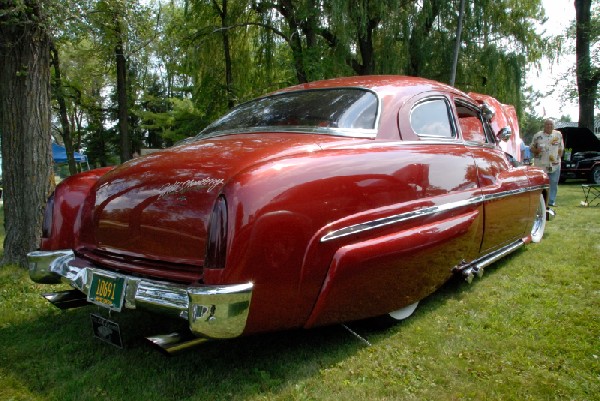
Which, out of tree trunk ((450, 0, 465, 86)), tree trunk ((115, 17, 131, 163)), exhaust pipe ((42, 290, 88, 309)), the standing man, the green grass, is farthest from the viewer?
tree trunk ((115, 17, 131, 163))

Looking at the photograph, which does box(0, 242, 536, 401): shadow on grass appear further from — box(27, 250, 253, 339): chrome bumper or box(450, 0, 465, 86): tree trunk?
box(450, 0, 465, 86): tree trunk

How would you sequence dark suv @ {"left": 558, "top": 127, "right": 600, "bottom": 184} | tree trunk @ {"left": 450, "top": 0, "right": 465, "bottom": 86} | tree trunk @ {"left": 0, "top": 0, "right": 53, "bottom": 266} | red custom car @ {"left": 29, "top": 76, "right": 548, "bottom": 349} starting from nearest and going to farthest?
red custom car @ {"left": 29, "top": 76, "right": 548, "bottom": 349} → tree trunk @ {"left": 0, "top": 0, "right": 53, "bottom": 266} → tree trunk @ {"left": 450, "top": 0, "right": 465, "bottom": 86} → dark suv @ {"left": 558, "top": 127, "right": 600, "bottom": 184}

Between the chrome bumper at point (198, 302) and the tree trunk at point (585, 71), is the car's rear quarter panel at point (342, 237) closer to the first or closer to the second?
the chrome bumper at point (198, 302)

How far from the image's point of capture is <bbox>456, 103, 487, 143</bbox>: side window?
3.97 m

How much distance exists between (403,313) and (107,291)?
71.2 inches

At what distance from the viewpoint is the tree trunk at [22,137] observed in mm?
4500

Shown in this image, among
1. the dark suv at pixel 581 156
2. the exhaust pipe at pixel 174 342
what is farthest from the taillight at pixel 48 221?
the dark suv at pixel 581 156

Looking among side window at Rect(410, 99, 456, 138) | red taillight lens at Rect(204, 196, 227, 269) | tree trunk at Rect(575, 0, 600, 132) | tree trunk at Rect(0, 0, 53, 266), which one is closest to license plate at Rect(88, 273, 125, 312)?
red taillight lens at Rect(204, 196, 227, 269)

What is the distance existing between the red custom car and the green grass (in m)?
0.28

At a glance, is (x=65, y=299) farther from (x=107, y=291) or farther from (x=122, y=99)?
(x=122, y=99)

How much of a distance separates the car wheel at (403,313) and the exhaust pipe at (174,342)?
1.27 metres

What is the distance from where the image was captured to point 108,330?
7.68 ft

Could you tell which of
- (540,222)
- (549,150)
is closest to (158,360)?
(540,222)

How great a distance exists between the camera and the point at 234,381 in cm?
228
